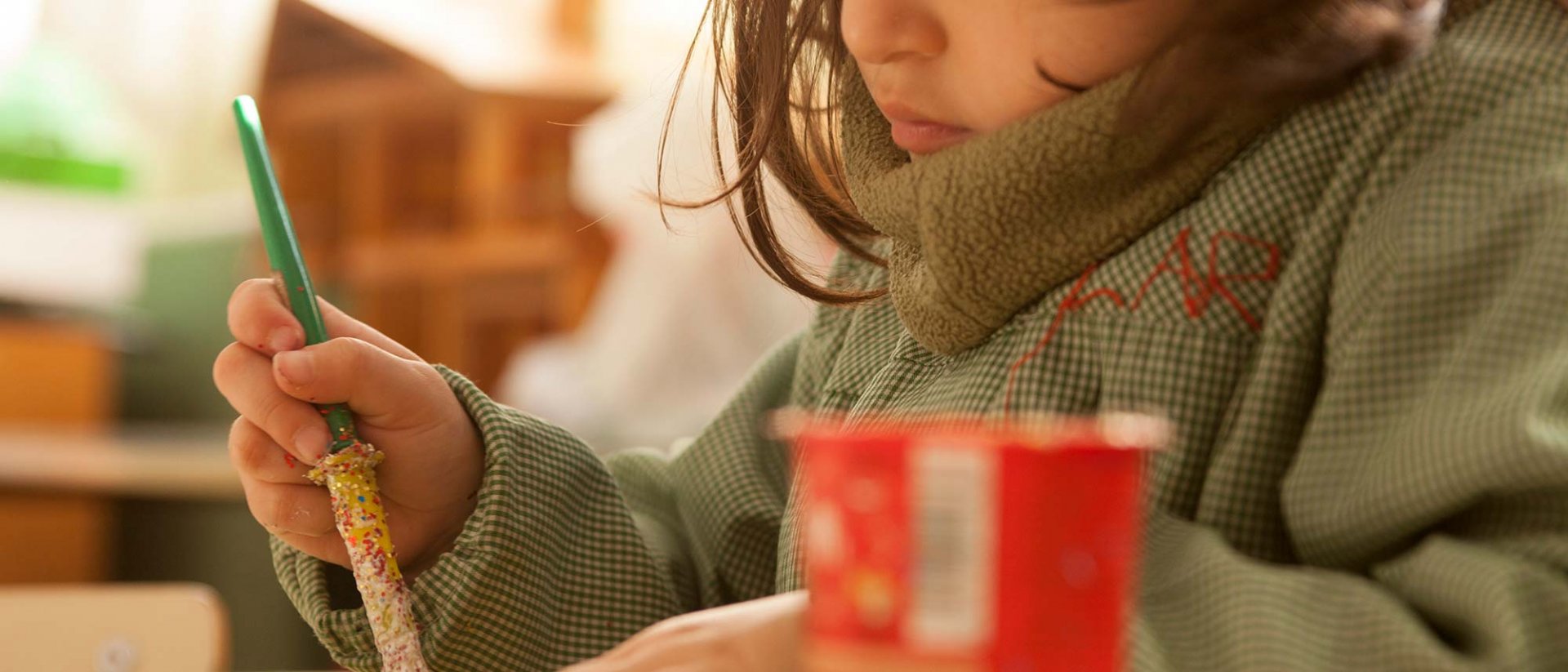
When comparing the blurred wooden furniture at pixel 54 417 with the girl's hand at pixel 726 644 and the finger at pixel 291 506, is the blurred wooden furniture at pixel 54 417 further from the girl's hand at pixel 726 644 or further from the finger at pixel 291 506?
the girl's hand at pixel 726 644

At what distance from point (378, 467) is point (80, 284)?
2172 millimetres

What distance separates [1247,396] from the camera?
46 centimetres

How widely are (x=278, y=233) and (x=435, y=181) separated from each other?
215 centimetres

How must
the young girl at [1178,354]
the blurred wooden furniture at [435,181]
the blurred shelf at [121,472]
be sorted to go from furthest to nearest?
1. the blurred wooden furniture at [435,181]
2. the blurred shelf at [121,472]
3. the young girl at [1178,354]

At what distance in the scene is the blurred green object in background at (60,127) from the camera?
8.00ft

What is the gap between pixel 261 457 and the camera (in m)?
0.61

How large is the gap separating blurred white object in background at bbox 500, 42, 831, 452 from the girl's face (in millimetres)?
1068

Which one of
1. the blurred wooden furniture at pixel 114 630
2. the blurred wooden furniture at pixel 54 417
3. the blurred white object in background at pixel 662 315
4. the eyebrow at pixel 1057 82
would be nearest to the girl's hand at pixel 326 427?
the blurred wooden furniture at pixel 114 630

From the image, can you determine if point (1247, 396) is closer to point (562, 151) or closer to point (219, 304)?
point (562, 151)

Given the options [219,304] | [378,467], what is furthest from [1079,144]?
[219,304]

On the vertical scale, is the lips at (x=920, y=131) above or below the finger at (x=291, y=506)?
above

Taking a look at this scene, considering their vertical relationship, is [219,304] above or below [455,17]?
below

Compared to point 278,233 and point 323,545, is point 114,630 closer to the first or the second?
point 323,545

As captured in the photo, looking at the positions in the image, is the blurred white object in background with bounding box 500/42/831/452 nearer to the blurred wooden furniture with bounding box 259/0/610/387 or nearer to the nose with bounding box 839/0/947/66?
the blurred wooden furniture with bounding box 259/0/610/387
